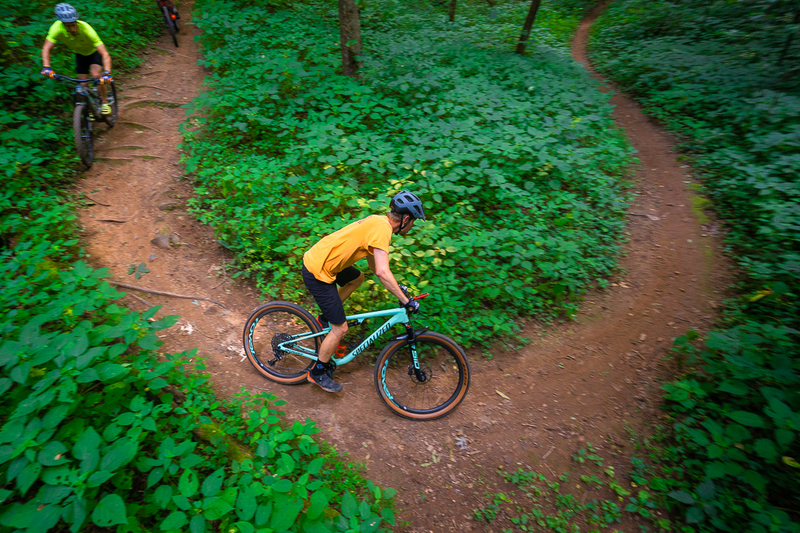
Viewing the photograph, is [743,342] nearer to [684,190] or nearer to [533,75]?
[684,190]

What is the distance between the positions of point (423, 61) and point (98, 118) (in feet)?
26.4

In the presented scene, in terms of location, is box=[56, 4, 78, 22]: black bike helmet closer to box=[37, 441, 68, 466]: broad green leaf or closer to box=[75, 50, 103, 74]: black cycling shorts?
box=[75, 50, 103, 74]: black cycling shorts

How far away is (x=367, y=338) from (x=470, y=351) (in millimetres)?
1598

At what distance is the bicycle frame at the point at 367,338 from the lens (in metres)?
3.69

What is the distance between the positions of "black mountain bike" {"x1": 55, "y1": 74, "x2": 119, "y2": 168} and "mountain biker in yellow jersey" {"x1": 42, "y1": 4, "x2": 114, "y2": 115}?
115mm

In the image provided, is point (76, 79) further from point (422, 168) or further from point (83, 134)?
point (422, 168)

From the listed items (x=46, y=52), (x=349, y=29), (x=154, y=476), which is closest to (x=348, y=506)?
(x=154, y=476)

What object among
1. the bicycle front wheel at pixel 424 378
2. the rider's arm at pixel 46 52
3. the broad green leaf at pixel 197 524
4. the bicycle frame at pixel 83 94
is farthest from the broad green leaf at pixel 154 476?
the rider's arm at pixel 46 52

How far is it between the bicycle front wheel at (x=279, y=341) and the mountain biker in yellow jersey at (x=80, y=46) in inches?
222

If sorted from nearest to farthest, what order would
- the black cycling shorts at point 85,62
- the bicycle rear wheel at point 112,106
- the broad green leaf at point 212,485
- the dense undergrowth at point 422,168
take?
the broad green leaf at point 212,485, the dense undergrowth at point 422,168, the black cycling shorts at point 85,62, the bicycle rear wheel at point 112,106

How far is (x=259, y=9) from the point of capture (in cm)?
→ 1151

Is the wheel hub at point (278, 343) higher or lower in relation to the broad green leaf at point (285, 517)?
lower

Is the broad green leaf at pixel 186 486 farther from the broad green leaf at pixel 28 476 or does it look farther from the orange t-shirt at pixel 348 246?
the orange t-shirt at pixel 348 246

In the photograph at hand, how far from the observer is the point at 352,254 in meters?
3.46
